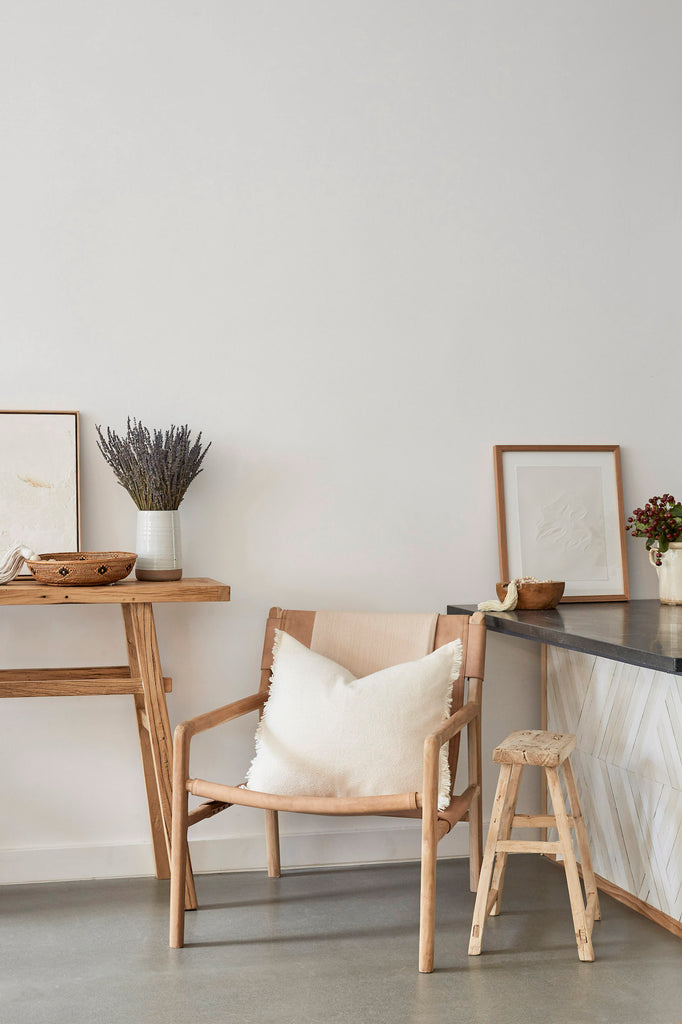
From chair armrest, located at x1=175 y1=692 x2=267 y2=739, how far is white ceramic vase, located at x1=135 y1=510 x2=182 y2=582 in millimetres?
399

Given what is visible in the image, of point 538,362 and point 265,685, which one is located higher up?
point 538,362

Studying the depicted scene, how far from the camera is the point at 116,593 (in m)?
2.47

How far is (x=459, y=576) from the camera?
10.2 feet

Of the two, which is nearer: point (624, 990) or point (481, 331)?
point (624, 990)

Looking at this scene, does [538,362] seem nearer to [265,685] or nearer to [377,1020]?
[265,685]

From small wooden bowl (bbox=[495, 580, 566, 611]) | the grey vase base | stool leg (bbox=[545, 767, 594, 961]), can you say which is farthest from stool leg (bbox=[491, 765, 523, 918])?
the grey vase base

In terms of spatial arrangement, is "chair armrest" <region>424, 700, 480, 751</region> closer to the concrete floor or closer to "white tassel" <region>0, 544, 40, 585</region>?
the concrete floor

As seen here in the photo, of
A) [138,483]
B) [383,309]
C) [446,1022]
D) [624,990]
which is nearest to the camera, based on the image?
[446,1022]

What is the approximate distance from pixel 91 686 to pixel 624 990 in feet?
4.77

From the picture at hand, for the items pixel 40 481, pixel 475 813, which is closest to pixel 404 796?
pixel 475 813

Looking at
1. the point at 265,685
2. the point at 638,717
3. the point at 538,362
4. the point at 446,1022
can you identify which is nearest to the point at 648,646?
the point at 638,717

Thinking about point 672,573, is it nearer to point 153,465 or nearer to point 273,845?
point 273,845

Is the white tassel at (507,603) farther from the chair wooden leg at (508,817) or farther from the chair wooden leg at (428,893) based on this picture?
the chair wooden leg at (428,893)

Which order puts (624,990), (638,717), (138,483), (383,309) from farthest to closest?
(383,309) → (138,483) → (638,717) → (624,990)
